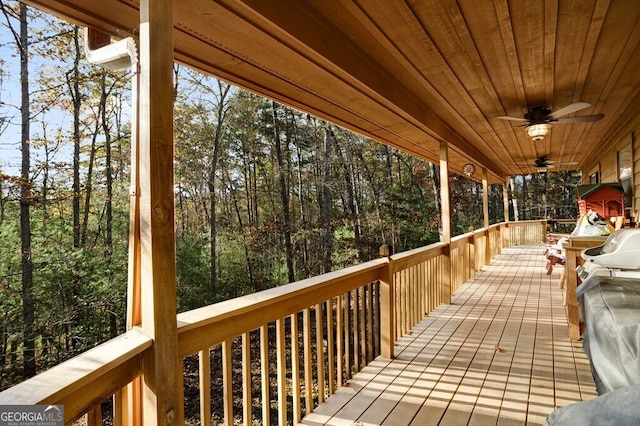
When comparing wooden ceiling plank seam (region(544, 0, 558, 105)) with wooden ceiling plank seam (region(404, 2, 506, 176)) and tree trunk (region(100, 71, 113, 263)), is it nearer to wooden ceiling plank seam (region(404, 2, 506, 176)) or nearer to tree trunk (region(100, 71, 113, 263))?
wooden ceiling plank seam (region(404, 2, 506, 176))

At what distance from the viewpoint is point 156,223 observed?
117 centimetres

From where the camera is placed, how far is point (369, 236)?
1602 cm

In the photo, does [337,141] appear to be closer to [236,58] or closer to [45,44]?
[45,44]

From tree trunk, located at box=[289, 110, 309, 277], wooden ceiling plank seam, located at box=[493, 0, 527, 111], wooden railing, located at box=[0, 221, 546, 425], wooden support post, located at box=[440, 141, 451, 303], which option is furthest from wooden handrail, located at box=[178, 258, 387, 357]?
tree trunk, located at box=[289, 110, 309, 277]

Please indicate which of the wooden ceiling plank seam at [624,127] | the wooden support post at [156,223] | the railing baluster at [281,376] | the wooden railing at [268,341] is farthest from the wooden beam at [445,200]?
the wooden support post at [156,223]

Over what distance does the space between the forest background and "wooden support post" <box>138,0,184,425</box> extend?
3432mm

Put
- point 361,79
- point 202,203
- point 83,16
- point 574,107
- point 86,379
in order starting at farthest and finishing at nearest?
1. point 202,203
2. point 574,107
3. point 361,79
4. point 83,16
5. point 86,379

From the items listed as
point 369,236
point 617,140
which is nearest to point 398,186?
point 369,236

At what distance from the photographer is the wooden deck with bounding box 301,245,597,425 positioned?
2.36 metres

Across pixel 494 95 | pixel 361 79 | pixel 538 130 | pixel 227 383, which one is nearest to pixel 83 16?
pixel 361 79

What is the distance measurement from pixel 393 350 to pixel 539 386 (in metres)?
1.18

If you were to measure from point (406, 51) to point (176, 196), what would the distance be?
10487mm

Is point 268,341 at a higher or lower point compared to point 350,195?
lower

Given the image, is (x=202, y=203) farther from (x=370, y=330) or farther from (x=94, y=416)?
(x=94, y=416)
